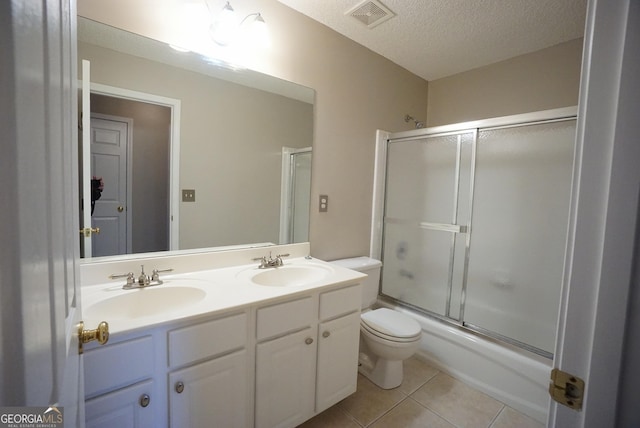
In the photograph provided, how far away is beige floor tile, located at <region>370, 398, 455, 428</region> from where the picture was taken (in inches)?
60.9

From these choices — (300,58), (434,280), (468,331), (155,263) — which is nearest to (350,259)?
(434,280)

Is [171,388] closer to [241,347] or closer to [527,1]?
[241,347]

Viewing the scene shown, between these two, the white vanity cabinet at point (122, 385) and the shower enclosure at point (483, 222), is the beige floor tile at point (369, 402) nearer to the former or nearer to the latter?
the shower enclosure at point (483, 222)

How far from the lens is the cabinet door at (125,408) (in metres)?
0.88

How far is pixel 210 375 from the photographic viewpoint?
109 cm

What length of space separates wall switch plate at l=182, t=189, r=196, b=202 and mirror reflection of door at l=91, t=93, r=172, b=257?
0.08 metres

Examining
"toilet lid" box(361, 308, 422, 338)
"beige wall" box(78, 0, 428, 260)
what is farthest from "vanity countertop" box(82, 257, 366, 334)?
"beige wall" box(78, 0, 428, 260)

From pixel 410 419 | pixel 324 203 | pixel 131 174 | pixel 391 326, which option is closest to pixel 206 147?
pixel 131 174

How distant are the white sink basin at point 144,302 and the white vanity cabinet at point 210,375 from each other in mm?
191

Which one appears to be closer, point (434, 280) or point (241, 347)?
point (241, 347)

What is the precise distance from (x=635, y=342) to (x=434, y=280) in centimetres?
197

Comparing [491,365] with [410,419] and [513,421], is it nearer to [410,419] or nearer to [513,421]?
[513,421]

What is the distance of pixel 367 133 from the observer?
2.32 meters

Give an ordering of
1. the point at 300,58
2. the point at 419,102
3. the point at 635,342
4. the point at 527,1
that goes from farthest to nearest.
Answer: the point at 419,102 < the point at 300,58 < the point at 527,1 < the point at 635,342
